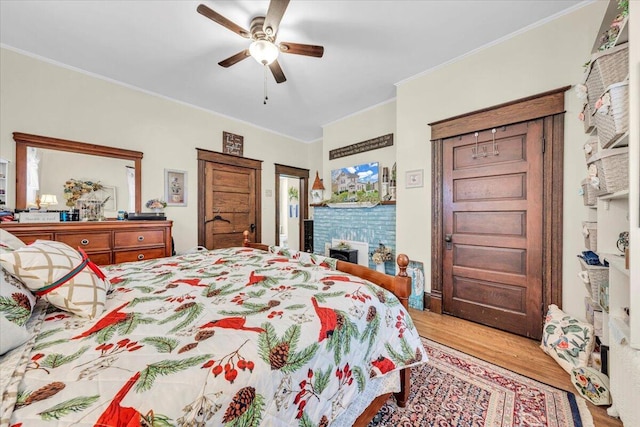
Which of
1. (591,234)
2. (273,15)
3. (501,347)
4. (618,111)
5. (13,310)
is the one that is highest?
(273,15)

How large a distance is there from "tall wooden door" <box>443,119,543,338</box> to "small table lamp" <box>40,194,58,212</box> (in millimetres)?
4114

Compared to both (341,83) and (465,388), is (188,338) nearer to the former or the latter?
(465,388)

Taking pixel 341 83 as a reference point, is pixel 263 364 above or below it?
below

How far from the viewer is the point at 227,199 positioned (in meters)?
4.08

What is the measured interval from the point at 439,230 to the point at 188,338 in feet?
8.54

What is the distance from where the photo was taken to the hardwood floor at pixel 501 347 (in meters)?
1.59

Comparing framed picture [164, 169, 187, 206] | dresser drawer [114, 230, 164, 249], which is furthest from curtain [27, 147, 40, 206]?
framed picture [164, 169, 187, 206]

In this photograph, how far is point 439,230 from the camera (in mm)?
2688

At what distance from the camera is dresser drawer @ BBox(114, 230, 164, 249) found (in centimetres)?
258

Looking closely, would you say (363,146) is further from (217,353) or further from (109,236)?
(217,353)

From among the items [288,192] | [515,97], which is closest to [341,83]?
[515,97]

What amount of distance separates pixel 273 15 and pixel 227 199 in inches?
115

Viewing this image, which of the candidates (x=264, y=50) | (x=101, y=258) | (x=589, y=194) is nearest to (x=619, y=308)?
(x=589, y=194)

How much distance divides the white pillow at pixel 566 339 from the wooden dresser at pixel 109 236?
3827 millimetres
